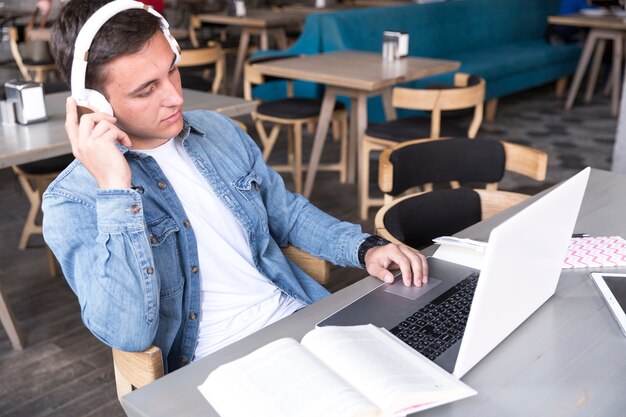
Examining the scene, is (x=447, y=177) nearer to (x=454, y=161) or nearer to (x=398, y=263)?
(x=454, y=161)

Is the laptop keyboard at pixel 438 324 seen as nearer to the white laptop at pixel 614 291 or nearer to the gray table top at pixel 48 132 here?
the white laptop at pixel 614 291

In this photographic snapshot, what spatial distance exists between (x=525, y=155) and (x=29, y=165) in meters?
2.09

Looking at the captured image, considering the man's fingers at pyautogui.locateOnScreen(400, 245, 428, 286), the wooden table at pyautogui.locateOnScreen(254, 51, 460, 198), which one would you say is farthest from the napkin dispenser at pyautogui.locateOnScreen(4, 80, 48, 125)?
the man's fingers at pyautogui.locateOnScreen(400, 245, 428, 286)

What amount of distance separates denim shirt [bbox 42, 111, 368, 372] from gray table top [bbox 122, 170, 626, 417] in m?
0.23

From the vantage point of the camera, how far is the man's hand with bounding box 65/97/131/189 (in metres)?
1.22

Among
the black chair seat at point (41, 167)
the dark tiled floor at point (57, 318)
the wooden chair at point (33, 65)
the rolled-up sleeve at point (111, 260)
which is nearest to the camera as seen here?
the rolled-up sleeve at point (111, 260)

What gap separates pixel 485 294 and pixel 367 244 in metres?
0.62

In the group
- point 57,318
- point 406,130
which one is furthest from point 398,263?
point 406,130

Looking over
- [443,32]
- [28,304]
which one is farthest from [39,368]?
[443,32]

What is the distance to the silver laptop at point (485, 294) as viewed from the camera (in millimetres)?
907

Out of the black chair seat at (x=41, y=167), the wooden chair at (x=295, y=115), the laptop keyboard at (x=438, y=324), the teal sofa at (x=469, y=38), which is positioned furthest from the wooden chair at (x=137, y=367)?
the teal sofa at (x=469, y=38)

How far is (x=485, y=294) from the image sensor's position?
91cm

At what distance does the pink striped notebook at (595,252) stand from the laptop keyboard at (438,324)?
262mm

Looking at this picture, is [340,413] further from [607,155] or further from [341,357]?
[607,155]
